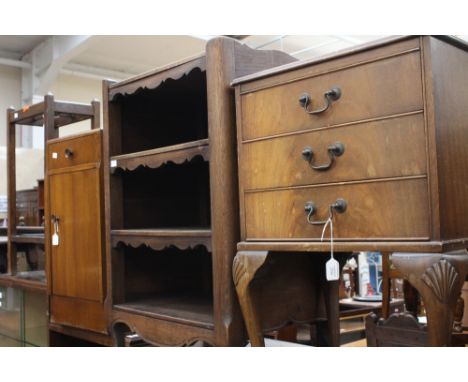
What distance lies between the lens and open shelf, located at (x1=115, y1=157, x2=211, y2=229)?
6.23 ft

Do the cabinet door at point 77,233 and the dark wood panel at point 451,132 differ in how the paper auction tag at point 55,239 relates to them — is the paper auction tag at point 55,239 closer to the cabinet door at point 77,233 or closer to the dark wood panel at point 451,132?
the cabinet door at point 77,233

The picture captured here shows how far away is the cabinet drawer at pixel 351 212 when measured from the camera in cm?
107

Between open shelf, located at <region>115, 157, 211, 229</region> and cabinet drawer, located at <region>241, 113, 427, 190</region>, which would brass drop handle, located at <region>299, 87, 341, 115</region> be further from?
open shelf, located at <region>115, 157, 211, 229</region>

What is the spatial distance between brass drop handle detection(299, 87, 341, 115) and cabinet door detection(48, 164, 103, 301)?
3.04 ft

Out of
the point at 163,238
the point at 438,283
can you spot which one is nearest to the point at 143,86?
the point at 163,238

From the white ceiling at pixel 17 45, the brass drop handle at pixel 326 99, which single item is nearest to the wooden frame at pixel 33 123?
the brass drop handle at pixel 326 99

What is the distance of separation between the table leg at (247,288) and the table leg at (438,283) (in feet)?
1.33

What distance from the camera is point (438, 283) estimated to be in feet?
3.43

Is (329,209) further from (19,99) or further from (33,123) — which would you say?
(19,99)

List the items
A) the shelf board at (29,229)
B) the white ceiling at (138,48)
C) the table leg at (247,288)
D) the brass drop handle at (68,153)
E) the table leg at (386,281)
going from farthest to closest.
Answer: the white ceiling at (138,48) → the table leg at (386,281) → the shelf board at (29,229) → the brass drop handle at (68,153) → the table leg at (247,288)

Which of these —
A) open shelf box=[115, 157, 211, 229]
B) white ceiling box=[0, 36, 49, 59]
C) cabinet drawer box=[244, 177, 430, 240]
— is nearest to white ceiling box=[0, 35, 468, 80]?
white ceiling box=[0, 36, 49, 59]

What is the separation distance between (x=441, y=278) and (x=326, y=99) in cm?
46
